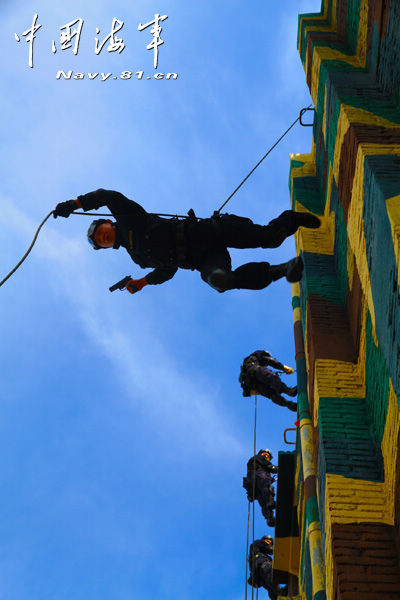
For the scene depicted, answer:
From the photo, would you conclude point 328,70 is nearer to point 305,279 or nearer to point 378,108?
point 378,108

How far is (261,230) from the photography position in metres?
7.39

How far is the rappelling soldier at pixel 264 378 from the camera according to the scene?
11.4 metres

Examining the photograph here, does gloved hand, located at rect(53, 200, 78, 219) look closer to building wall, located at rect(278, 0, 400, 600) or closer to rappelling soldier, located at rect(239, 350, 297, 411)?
building wall, located at rect(278, 0, 400, 600)

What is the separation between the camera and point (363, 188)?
594 cm

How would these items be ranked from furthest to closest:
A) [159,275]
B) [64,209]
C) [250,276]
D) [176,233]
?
[159,275], [176,233], [64,209], [250,276]

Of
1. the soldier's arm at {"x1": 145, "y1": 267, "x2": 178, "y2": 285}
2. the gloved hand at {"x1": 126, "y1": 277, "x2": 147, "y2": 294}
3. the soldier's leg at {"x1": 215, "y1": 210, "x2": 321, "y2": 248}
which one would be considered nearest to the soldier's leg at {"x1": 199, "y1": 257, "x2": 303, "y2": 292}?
the soldier's leg at {"x1": 215, "y1": 210, "x2": 321, "y2": 248}

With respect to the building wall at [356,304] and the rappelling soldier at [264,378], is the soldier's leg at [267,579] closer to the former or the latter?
the rappelling soldier at [264,378]

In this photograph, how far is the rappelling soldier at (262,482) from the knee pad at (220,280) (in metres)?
6.35

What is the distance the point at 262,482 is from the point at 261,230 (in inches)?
276

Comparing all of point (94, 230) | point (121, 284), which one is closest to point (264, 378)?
point (121, 284)

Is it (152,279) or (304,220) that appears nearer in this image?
(304,220)

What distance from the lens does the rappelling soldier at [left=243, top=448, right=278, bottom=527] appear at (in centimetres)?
1250

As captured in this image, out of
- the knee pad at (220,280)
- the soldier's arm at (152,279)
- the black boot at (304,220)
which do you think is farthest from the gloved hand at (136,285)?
the black boot at (304,220)

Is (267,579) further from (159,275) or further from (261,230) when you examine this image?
(261,230)
